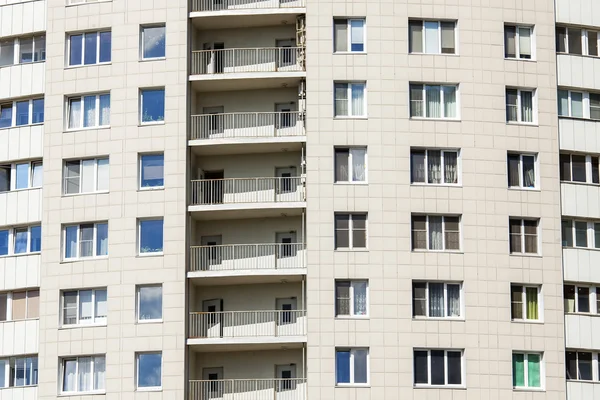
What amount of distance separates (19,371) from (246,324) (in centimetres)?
1185

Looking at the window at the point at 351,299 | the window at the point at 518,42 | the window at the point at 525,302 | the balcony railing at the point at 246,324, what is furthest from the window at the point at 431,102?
the balcony railing at the point at 246,324

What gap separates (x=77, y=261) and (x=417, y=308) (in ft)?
56.1

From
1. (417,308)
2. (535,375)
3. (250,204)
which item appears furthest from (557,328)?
(250,204)

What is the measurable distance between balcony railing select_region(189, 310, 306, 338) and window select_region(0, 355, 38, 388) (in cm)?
844

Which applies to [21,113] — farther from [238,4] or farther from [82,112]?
[238,4]

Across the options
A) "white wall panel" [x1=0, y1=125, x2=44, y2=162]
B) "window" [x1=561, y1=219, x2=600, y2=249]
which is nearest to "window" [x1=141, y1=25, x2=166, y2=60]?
"white wall panel" [x1=0, y1=125, x2=44, y2=162]

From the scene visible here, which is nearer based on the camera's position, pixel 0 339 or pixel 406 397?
pixel 406 397

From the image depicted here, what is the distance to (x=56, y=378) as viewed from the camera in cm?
6956

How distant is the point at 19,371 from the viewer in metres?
71.5

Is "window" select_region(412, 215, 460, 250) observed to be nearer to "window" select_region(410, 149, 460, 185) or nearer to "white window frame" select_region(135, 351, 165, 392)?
"window" select_region(410, 149, 460, 185)

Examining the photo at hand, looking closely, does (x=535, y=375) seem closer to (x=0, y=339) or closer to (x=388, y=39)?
(x=388, y=39)

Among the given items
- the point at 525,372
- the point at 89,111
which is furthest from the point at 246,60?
the point at 525,372

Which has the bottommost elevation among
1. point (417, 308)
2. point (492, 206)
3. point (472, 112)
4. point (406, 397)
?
point (406, 397)

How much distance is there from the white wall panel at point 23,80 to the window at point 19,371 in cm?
1389
